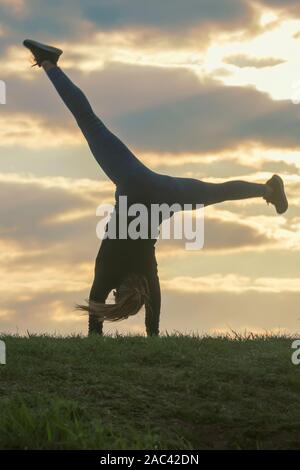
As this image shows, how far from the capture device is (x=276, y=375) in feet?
38.4

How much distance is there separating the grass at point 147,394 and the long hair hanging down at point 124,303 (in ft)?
1.32

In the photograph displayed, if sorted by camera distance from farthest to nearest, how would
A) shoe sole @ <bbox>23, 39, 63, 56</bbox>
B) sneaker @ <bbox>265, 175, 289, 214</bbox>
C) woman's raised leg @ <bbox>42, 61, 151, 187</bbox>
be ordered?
1. sneaker @ <bbox>265, 175, 289, 214</bbox>
2. shoe sole @ <bbox>23, 39, 63, 56</bbox>
3. woman's raised leg @ <bbox>42, 61, 151, 187</bbox>

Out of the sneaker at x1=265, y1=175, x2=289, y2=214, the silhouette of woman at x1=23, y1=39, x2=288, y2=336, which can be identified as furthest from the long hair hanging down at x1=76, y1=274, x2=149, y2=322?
the sneaker at x1=265, y1=175, x2=289, y2=214

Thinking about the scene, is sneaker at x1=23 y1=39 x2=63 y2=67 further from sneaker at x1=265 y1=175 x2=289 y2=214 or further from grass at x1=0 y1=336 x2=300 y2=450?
grass at x1=0 y1=336 x2=300 y2=450

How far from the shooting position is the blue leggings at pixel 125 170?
41.9ft

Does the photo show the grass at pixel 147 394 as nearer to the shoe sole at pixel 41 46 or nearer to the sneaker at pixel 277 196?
the sneaker at pixel 277 196

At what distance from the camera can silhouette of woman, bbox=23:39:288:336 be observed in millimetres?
12773

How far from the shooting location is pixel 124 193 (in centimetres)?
1295

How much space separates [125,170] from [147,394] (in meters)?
3.62

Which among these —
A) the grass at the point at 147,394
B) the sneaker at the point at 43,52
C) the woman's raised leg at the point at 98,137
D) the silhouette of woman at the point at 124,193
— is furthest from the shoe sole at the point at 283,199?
the sneaker at the point at 43,52

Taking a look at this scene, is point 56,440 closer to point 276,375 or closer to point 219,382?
point 219,382

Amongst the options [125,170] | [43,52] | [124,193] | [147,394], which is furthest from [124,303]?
[43,52]
